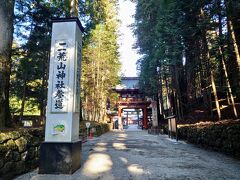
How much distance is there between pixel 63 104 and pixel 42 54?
705 cm

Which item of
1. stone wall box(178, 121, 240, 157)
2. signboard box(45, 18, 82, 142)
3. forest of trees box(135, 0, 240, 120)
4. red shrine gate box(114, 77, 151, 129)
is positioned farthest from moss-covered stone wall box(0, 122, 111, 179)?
red shrine gate box(114, 77, 151, 129)

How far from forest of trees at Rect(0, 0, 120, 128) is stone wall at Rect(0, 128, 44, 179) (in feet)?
2.05

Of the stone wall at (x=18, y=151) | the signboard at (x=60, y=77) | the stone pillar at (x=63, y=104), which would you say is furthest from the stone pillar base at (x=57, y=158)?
the signboard at (x=60, y=77)

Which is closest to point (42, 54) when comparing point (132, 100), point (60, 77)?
point (60, 77)

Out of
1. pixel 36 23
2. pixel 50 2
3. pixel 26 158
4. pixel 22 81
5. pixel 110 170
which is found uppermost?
pixel 50 2

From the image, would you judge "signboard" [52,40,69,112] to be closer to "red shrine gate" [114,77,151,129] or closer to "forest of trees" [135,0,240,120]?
"forest of trees" [135,0,240,120]

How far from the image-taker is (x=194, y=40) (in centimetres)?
1111

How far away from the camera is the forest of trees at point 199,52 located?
23.7 feet

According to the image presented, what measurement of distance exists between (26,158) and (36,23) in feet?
16.0

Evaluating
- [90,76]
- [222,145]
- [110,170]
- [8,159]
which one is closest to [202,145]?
[222,145]

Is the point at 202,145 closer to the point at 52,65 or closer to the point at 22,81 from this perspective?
the point at 52,65

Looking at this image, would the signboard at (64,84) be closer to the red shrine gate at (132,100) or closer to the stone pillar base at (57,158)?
the stone pillar base at (57,158)

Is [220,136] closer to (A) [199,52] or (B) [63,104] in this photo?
(B) [63,104]

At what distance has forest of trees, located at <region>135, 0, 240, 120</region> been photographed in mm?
7230
